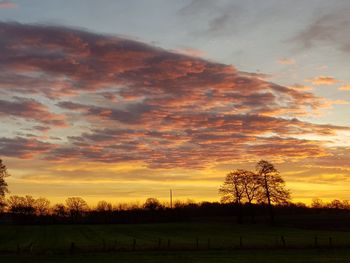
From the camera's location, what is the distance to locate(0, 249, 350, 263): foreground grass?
40594mm

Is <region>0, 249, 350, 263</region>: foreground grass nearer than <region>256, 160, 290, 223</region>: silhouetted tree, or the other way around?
<region>0, 249, 350, 263</region>: foreground grass

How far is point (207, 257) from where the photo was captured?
4316 centimetres

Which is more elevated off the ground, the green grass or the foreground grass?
the green grass

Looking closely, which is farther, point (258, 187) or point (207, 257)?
point (258, 187)

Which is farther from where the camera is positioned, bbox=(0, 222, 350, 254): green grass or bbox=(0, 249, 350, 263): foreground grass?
bbox=(0, 222, 350, 254): green grass

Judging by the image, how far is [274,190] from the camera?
344 feet

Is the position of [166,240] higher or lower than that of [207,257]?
higher

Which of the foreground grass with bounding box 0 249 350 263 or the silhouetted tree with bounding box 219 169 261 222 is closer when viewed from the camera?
the foreground grass with bounding box 0 249 350 263

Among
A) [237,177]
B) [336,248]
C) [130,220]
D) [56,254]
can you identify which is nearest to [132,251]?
[56,254]

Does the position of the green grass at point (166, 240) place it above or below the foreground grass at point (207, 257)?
above

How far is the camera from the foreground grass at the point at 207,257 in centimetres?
4059

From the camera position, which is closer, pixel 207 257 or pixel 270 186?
pixel 207 257

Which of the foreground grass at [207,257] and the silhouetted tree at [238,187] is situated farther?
the silhouetted tree at [238,187]

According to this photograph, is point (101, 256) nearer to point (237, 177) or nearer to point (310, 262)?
point (310, 262)
